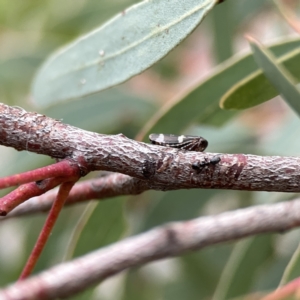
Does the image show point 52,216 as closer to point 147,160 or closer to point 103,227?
point 147,160

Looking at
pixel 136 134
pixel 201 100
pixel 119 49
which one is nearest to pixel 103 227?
pixel 201 100

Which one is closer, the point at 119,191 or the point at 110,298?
the point at 119,191

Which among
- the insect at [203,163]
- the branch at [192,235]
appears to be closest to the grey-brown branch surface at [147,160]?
the insect at [203,163]

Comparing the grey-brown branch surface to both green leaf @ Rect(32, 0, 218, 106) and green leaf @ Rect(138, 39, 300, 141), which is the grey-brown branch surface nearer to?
green leaf @ Rect(32, 0, 218, 106)

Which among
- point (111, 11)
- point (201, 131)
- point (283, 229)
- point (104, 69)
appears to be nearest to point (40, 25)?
point (111, 11)

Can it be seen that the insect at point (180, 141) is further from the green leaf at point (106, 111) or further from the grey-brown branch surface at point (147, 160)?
the green leaf at point (106, 111)

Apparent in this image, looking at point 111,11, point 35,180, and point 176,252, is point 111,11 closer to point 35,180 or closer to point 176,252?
point 176,252
